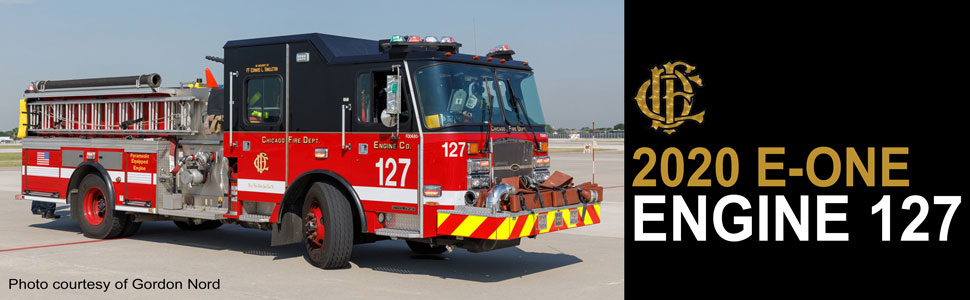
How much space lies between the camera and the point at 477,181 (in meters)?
9.23

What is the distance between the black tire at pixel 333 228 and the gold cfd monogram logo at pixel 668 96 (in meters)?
3.62

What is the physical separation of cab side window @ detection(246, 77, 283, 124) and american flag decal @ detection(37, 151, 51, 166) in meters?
4.35

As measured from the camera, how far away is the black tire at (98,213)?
12.4 m

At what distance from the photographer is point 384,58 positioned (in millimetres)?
9445

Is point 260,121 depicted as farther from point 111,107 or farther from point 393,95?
point 111,107

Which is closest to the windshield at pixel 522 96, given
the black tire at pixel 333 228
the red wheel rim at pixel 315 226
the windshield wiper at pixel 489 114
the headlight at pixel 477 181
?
the windshield wiper at pixel 489 114

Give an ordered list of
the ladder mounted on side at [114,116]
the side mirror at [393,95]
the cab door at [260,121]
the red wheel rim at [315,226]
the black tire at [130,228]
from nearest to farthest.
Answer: the side mirror at [393,95]
the red wheel rim at [315,226]
the cab door at [260,121]
the ladder mounted on side at [114,116]
the black tire at [130,228]

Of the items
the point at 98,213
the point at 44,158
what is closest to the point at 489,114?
the point at 98,213

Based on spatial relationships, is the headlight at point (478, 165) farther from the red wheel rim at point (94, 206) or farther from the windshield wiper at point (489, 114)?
the red wheel rim at point (94, 206)

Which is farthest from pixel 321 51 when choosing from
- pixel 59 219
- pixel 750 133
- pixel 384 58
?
pixel 59 219

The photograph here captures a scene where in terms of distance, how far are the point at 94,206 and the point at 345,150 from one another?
510 cm

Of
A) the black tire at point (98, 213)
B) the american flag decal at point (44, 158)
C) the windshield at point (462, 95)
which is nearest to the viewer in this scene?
the windshield at point (462, 95)

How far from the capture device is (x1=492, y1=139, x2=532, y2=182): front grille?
31.3 ft

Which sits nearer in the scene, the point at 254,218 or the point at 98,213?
the point at 254,218
